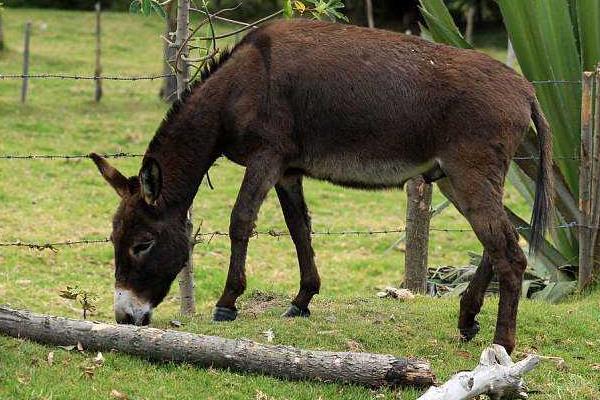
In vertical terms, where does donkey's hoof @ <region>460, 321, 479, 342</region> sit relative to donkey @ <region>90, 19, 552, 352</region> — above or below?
below

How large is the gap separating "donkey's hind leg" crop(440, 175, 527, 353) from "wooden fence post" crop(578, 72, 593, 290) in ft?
8.33

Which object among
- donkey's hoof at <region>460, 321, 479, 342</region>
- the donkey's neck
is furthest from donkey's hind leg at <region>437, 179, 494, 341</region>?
the donkey's neck

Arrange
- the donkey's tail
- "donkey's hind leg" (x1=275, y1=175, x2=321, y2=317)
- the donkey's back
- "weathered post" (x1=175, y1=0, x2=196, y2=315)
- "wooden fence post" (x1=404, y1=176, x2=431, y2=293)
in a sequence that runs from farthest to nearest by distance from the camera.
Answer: "wooden fence post" (x1=404, y1=176, x2=431, y2=293) < "weathered post" (x1=175, y1=0, x2=196, y2=315) < "donkey's hind leg" (x1=275, y1=175, x2=321, y2=317) < the donkey's tail < the donkey's back

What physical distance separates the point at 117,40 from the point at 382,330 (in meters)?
25.1

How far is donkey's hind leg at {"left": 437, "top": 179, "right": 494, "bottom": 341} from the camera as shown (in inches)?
265

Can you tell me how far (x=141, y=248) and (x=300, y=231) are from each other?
4.15ft

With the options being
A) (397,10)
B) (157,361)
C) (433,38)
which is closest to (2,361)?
(157,361)

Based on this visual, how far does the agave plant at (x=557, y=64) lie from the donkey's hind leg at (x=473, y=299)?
219cm

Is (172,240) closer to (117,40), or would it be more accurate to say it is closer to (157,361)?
(157,361)

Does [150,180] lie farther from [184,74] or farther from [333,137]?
[184,74]

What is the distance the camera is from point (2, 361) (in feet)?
17.8

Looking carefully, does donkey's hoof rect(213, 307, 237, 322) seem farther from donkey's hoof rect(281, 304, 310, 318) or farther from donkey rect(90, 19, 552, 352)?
donkey's hoof rect(281, 304, 310, 318)

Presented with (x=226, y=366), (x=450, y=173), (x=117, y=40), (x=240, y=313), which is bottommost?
(x=117, y=40)

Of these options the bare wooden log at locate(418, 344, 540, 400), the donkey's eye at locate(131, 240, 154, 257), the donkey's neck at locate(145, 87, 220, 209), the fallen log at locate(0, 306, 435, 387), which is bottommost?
the fallen log at locate(0, 306, 435, 387)
